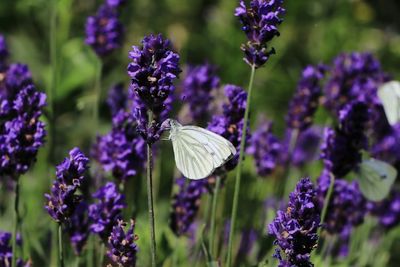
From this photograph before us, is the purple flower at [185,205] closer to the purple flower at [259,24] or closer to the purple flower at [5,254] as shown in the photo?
the purple flower at [5,254]

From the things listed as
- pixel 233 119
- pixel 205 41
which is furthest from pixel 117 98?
pixel 205 41

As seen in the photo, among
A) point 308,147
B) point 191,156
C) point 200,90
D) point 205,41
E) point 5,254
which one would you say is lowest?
point 5,254

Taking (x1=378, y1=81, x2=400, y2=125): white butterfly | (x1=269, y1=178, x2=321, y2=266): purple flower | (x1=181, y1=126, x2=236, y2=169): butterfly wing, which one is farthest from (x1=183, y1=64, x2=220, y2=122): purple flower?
(x1=269, y1=178, x2=321, y2=266): purple flower

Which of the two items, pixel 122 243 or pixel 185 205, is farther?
pixel 185 205

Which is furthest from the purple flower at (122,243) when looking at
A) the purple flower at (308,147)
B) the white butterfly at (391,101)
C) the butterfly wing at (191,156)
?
the purple flower at (308,147)

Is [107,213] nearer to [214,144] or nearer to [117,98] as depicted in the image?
[214,144]

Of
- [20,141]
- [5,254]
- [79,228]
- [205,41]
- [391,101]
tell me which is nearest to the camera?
[20,141]
